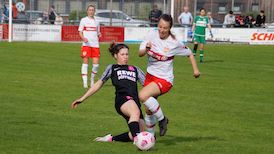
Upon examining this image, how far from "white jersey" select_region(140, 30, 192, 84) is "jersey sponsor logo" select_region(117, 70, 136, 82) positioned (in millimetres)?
725

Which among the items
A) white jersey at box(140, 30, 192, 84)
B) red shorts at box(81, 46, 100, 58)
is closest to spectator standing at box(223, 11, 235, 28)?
red shorts at box(81, 46, 100, 58)

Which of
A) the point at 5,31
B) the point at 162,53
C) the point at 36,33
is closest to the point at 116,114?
the point at 162,53

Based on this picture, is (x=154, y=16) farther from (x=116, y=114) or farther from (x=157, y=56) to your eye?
(x=157, y=56)

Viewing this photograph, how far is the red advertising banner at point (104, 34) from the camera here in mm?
44281

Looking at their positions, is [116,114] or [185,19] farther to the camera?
[185,19]

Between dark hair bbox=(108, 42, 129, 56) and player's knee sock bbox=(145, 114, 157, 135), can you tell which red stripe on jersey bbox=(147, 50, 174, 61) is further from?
player's knee sock bbox=(145, 114, 157, 135)

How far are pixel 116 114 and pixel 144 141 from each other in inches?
188

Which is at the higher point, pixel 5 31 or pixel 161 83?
pixel 161 83

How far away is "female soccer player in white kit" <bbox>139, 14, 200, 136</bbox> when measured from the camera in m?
11.6

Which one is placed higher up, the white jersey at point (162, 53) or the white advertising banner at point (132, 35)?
the white jersey at point (162, 53)

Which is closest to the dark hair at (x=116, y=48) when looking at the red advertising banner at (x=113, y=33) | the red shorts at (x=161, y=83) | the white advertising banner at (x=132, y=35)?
the red shorts at (x=161, y=83)

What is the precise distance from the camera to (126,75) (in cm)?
1113

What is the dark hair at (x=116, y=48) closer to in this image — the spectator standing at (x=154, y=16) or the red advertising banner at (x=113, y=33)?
the red advertising banner at (x=113, y=33)

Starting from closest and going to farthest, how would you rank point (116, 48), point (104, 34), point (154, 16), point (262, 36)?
point (116, 48)
point (104, 34)
point (262, 36)
point (154, 16)
